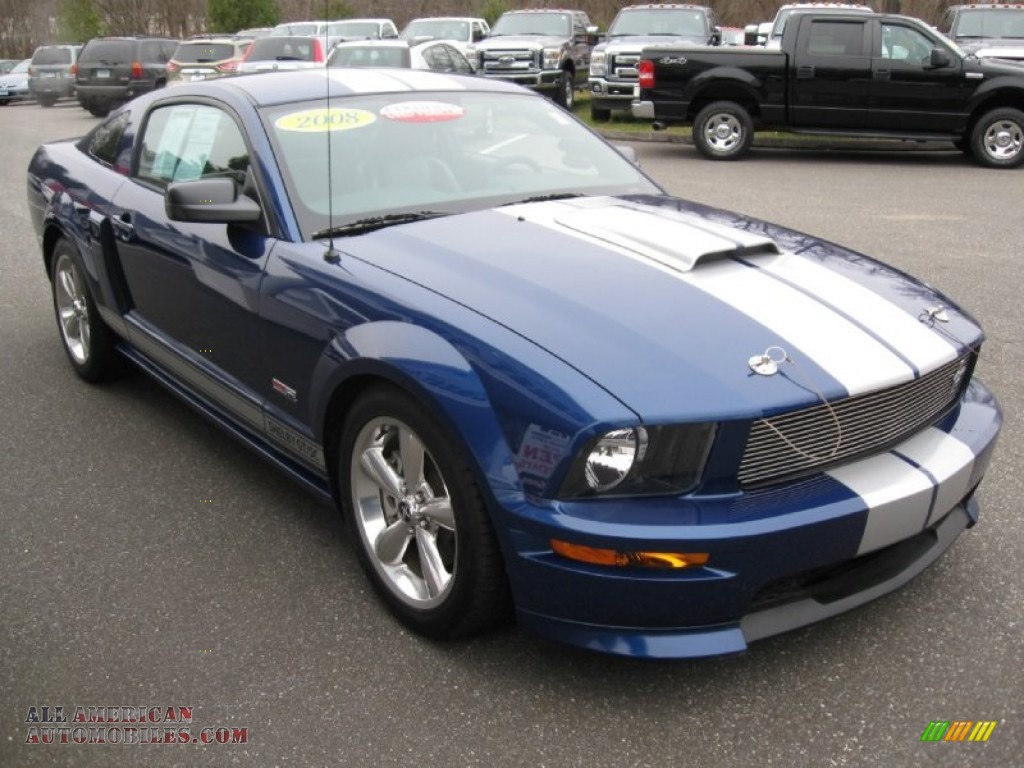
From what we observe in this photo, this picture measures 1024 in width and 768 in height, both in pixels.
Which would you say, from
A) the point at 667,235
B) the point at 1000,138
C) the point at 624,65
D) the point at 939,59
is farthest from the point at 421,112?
the point at 624,65

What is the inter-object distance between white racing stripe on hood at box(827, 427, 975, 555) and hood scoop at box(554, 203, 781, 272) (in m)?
0.78

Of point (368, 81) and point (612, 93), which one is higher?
point (368, 81)

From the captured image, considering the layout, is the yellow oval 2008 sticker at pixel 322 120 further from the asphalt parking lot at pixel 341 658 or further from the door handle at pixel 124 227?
the asphalt parking lot at pixel 341 658

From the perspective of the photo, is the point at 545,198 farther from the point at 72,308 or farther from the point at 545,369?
the point at 72,308

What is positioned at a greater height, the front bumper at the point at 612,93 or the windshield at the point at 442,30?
the windshield at the point at 442,30

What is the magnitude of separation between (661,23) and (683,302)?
15192mm

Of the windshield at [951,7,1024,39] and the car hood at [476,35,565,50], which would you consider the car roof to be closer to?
the windshield at [951,7,1024,39]

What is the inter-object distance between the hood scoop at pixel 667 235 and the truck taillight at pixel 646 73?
10116 mm

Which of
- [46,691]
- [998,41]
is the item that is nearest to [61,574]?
[46,691]

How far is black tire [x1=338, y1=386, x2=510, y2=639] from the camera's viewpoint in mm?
2582

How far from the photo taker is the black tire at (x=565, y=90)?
19.3m

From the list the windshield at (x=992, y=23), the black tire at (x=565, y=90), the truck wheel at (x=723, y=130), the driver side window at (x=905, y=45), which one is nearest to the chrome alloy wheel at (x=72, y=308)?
the truck wheel at (x=723, y=130)

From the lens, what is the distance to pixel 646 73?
1305 centimetres

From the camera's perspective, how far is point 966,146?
42.6 feet
